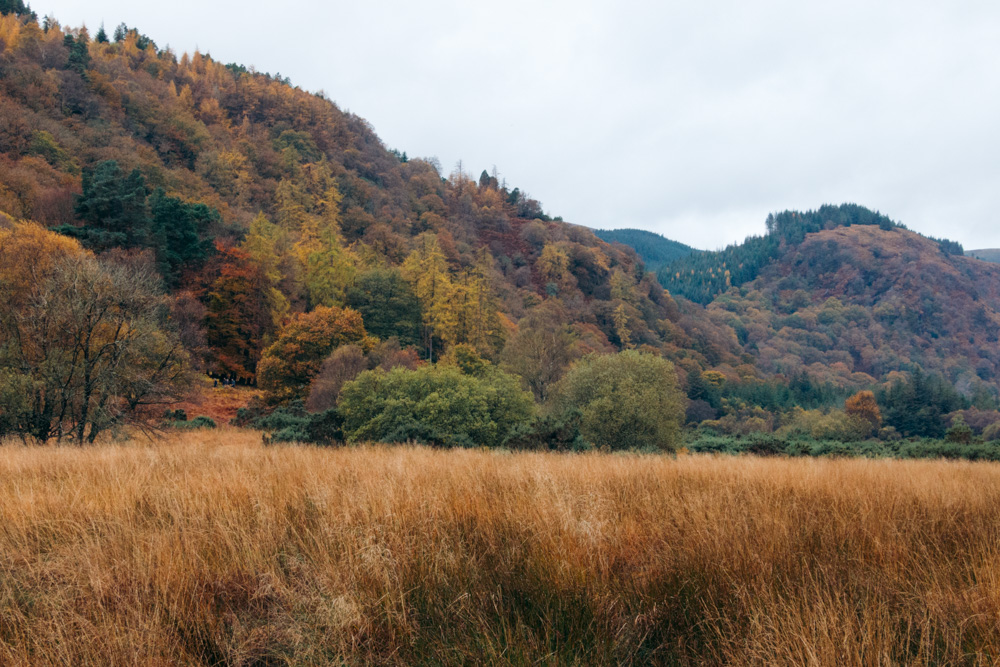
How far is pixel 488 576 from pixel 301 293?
2242 inches

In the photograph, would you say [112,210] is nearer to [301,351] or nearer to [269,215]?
[301,351]

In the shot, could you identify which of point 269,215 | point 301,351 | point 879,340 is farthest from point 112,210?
point 879,340

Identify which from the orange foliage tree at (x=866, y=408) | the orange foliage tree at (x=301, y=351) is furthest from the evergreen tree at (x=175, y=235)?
the orange foliage tree at (x=866, y=408)

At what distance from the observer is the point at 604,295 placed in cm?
11888

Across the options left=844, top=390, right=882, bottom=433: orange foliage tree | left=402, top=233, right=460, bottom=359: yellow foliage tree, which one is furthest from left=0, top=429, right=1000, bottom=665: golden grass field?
left=844, top=390, right=882, bottom=433: orange foliage tree

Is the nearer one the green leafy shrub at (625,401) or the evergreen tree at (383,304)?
the green leafy shrub at (625,401)

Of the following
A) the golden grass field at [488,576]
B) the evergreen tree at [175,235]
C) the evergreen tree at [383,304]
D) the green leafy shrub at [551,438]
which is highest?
the evergreen tree at [175,235]

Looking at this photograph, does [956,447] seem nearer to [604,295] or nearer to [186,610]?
[186,610]

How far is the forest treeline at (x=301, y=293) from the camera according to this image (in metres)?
18.3

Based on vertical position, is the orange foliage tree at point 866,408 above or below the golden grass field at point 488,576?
below

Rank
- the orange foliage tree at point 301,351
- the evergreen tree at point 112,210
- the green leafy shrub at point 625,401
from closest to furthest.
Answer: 1. the green leafy shrub at point 625,401
2. the orange foliage tree at point 301,351
3. the evergreen tree at point 112,210

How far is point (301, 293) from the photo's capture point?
2201 inches

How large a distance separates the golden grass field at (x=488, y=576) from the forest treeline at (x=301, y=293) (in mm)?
14303

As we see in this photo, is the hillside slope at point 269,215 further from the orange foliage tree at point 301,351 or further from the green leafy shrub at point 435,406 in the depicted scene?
the green leafy shrub at point 435,406
